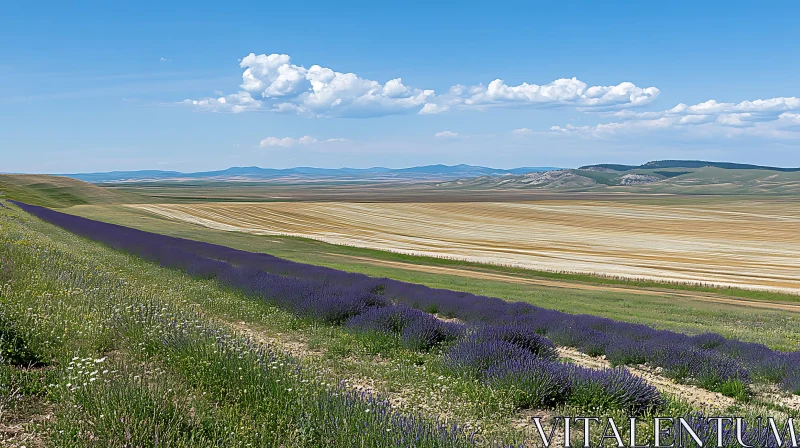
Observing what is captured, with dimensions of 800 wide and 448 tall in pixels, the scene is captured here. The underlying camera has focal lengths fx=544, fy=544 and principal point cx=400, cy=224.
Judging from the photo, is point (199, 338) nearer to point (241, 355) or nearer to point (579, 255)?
point (241, 355)

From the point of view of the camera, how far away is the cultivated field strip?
3959 centimetres

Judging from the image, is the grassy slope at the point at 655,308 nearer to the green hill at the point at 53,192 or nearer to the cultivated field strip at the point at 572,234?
the cultivated field strip at the point at 572,234

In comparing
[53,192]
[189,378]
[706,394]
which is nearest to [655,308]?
[706,394]

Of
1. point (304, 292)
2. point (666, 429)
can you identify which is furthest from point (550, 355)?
point (304, 292)

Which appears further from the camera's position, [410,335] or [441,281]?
[441,281]

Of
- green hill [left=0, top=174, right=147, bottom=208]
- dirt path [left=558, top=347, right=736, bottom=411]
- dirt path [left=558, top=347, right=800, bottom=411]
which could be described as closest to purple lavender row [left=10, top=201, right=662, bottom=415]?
dirt path [left=558, top=347, right=736, bottom=411]

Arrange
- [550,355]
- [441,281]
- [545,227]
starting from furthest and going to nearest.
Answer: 1. [545,227]
2. [441,281]
3. [550,355]

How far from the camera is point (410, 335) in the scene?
9320 millimetres

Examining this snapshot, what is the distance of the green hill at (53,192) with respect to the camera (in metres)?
81.0

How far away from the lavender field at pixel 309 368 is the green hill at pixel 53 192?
79.1m

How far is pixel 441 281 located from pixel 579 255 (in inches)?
933

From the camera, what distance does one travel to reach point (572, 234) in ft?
209

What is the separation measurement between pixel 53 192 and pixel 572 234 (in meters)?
83.8

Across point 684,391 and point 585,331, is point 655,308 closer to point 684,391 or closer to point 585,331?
point 585,331
